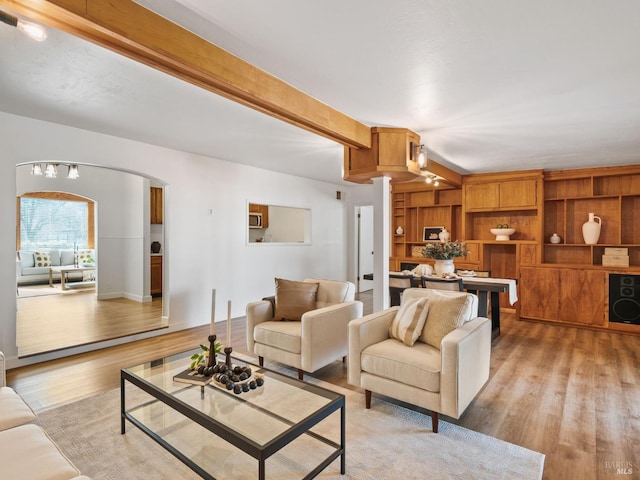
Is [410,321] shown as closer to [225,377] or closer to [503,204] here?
[225,377]

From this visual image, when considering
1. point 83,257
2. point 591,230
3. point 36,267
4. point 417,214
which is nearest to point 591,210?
point 591,230

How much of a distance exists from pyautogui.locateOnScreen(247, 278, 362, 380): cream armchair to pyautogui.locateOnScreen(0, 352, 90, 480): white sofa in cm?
179

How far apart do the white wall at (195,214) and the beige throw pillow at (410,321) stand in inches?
124

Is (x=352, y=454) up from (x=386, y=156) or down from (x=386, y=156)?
down

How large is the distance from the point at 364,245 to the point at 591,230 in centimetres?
442

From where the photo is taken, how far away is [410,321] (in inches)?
106

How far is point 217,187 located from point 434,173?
10.4ft

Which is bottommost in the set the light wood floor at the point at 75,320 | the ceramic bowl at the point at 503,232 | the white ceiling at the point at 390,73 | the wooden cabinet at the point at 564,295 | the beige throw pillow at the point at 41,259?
the light wood floor at the point at 75,320

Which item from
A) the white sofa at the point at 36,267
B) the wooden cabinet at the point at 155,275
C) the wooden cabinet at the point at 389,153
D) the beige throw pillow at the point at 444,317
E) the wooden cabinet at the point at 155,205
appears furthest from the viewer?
the white sofa at the point at 36,267

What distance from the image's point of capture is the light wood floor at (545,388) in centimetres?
216

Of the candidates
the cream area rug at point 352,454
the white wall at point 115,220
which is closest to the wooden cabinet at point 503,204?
the cream area rug at point 352,454

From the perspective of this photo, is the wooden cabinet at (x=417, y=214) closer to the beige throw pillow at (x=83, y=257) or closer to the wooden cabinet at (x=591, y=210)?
the wooden cabinet at (x=591, y=210)

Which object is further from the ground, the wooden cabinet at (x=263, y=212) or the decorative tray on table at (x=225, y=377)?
the wooden cabinet at (x=263, y=212)

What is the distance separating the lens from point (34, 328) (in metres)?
4.62
